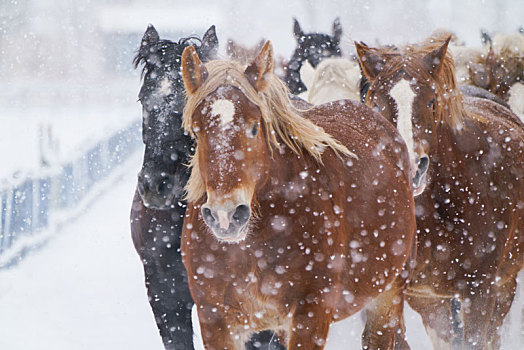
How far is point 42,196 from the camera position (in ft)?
30.0

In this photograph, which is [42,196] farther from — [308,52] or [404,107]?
[404,107]

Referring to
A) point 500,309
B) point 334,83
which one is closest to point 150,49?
point 334,83

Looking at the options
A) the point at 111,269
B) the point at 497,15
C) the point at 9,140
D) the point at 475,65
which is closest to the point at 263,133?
the point at 475,65

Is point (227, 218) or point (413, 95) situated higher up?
point (413, 95)

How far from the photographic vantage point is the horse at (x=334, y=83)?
19.0 feet

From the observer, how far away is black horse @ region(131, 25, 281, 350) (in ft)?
10.8

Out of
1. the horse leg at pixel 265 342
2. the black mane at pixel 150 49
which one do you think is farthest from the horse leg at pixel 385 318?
the black mane at pixel 150 49

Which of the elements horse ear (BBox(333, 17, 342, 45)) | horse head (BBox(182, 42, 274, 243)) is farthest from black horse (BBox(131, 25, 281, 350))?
horse ear (BBox(333, 17, 342, 45))

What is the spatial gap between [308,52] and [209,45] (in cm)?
353

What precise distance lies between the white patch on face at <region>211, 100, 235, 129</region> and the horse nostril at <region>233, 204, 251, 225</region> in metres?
0.35

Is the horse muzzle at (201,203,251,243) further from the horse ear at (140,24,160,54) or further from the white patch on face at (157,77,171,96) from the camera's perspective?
the horse ear at (140,24,160,54)

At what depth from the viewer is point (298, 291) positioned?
2785 millimetres

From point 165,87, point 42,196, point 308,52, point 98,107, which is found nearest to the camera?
point 165,87

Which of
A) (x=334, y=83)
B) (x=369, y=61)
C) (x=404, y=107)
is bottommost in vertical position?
(x=404, y=107)
